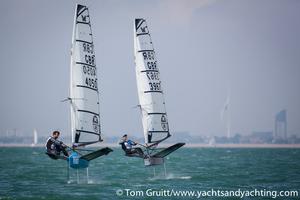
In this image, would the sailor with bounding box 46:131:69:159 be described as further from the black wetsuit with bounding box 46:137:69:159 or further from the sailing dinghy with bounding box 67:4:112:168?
the sailing dinghy with bounding box 67:4:112:168

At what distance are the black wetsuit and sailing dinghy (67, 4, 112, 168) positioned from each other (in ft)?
2.98

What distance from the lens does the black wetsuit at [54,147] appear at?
40.1 metres

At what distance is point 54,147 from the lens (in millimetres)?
40281

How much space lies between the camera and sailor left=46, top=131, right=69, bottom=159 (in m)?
40.1

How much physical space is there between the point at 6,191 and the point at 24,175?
13.7m

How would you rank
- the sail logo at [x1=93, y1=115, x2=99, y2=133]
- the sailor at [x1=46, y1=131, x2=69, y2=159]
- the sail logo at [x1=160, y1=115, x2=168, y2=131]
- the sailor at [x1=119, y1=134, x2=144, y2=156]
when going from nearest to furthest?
1. the sailor at [x1=46, y1=131, x2=69, y2=159]
2. the sail logo at [x1=93, y1=115, x2=99, y2=133]
3. the sailor at [x1=119, y1=134, x2=144, y2=156]
4. the sail logo at [x1=160, y1=115, x2=168, y2=131]

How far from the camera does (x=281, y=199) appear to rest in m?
37.2

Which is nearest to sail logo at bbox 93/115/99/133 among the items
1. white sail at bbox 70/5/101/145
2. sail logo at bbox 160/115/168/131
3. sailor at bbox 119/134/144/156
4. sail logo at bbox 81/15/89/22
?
white sail at bbox 70/5/101/145

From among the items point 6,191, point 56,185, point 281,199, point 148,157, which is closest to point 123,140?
point 148,157

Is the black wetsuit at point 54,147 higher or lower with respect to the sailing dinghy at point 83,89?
lower

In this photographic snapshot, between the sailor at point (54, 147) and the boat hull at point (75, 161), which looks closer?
the sailor at point (54, 147)

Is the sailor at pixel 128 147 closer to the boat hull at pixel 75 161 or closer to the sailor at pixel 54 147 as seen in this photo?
the boat hull at pixel 75 161

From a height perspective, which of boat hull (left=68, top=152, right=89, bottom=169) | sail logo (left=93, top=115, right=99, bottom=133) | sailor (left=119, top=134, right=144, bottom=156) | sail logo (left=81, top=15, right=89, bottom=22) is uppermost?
sail logo (left=81, top=15, right=89, bottom=22)

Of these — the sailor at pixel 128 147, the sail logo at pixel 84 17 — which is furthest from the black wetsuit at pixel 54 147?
the sail logo at pixel 84 17
